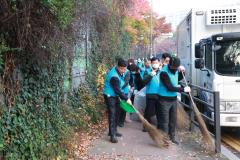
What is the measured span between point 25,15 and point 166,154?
397 centimetres

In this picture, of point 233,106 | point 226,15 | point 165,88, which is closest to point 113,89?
point 165,88

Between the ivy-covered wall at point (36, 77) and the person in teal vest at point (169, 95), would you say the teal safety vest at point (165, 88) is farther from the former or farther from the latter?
the ivy-covered wall at point (36, 77)

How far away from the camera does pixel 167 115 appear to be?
850cm

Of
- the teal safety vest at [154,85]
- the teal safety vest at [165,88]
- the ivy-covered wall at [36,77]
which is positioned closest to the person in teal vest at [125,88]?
the teal safety vest at [154,85]

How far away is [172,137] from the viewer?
8.65m

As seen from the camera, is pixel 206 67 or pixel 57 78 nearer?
pixel 57 78

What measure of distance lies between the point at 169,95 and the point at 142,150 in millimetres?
1303

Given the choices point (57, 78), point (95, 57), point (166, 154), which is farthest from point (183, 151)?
point (95, 57)

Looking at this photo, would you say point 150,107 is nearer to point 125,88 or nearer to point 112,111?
point 125,88

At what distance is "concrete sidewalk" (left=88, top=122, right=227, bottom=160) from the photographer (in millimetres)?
7464

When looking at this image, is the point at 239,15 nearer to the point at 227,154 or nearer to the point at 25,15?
the point at 227,154

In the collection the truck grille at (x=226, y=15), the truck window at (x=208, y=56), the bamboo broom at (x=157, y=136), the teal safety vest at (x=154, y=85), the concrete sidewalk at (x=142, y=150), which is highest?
the truck grille at (x=226, y=15)

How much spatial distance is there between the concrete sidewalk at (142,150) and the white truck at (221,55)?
1142 mm

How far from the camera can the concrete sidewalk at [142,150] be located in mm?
7464
